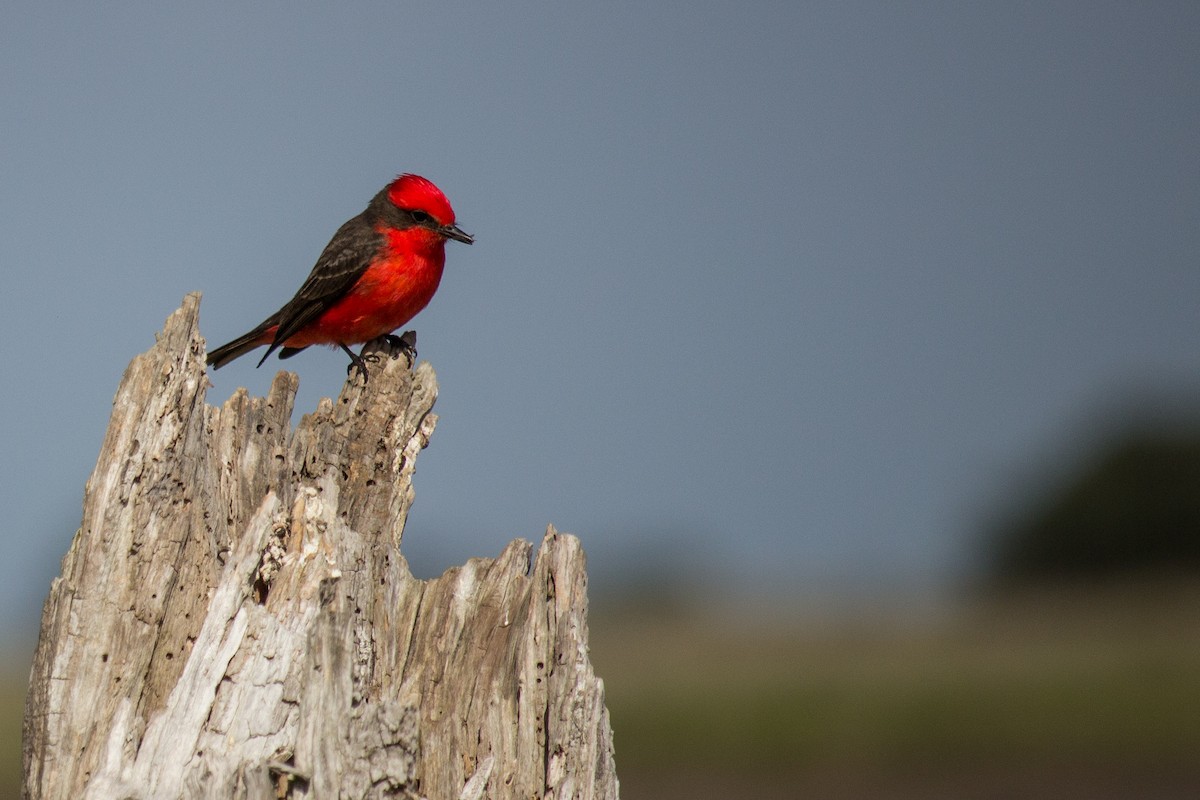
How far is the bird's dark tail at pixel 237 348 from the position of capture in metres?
10.3

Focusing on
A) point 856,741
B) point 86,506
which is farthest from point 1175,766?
point 86,506

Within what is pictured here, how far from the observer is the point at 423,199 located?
408 inches

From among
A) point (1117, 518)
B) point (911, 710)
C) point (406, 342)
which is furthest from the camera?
point (1117, 518)

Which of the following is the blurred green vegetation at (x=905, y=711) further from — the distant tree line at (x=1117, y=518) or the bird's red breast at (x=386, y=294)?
the distant tree line at (x=1117, y=518)

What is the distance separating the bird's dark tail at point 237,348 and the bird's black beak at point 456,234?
143cm

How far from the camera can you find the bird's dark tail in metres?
10.3

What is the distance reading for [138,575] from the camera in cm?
605

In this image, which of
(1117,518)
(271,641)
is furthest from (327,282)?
(1117,518)

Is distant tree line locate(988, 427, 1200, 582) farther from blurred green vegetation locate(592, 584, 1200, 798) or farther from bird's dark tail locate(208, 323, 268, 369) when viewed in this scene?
bird's dark tail locate(208, 323, 268, 369)

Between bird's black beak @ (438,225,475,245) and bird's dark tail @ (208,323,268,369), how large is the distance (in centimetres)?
143

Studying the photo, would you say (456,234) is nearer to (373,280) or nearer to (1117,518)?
(373,280)

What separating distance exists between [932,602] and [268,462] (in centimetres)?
2944

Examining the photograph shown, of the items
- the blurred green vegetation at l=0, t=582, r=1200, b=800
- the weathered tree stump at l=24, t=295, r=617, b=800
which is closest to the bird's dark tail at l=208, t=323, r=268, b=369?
the weathered tree stump at l=24, t=295, r=617, b=800

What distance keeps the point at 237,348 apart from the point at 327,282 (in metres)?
0.85
